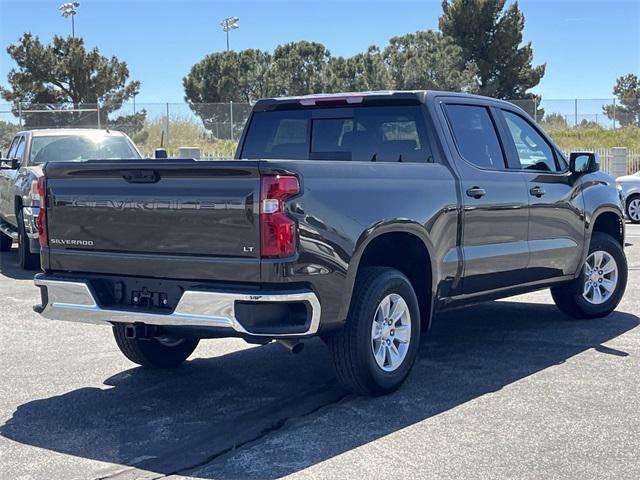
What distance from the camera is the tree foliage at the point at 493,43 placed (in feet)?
157

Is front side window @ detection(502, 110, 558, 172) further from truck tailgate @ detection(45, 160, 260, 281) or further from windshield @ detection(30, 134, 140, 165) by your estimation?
windshield @ detection(30, 134, 140, 165)

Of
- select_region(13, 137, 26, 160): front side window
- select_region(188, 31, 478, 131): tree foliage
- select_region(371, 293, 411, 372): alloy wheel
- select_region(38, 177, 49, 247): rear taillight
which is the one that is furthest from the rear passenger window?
select_region(188, 31, 478, 131): tree foliage

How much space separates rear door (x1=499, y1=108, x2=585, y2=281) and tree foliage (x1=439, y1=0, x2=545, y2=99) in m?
40.4

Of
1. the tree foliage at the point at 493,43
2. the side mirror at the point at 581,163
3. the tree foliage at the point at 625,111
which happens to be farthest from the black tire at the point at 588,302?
the tree foliage at the point at 493,43

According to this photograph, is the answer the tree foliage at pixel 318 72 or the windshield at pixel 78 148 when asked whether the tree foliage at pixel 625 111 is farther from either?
the windshield at pixel 78 148

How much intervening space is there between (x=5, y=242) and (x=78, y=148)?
2.94m

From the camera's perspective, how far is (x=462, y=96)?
7117 millimetres

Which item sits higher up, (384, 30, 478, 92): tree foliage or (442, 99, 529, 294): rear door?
(384, 30, 478, 92): tree foliage

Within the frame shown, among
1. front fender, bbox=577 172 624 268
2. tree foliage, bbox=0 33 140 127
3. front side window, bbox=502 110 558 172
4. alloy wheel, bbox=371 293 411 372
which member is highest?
tree foliage, bbox=0 33 140 127

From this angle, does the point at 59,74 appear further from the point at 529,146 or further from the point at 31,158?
the point at 529,146

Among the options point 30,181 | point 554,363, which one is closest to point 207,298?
point 554,363

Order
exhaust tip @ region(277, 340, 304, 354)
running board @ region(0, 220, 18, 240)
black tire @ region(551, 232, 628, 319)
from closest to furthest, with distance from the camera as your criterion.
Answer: exhaust tip @ region(277, 340, 304, 354)
black tire @ region(551, 232, 628, 319)
running board @ region(0, 220, 18, 240)

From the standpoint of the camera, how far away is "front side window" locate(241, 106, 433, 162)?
22.0ft

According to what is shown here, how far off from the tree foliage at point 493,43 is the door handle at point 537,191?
1610 inches
